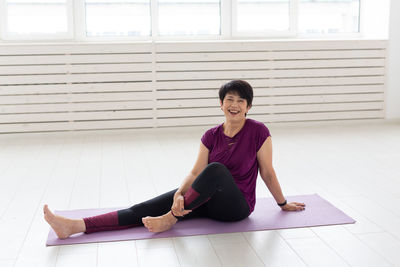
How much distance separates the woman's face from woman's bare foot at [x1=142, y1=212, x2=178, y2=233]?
57 centimetres

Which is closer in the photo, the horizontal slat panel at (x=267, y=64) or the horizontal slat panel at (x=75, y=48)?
the horizontal slat panel at (x=75, y=48)

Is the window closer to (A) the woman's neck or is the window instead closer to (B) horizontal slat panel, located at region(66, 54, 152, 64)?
(B) horizontal slat panel, located at region(66, 54, 152, 64)

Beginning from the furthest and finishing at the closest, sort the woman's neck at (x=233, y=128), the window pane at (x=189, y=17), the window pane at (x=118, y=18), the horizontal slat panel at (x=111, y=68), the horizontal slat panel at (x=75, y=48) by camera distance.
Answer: the window pane at (x=189, y=17) → the window pane at (x=118, y=18) → the horizontal slat panel at (x=111, y=68) → the horizontal slat panel at (x=75, y=48) → the woman's neck at (x=233, y=128)

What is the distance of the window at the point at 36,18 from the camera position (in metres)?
5.71

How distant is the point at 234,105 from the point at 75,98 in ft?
10.6

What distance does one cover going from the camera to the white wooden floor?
2379 millimetres

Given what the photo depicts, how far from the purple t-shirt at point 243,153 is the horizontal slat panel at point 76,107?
2998 mm

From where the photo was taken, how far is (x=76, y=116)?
5559mm

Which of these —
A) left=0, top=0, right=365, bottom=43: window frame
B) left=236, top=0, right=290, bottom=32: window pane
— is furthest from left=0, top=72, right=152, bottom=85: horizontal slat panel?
left=236, top=0, right=290, bottom=32: window pane

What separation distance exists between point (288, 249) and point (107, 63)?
142 inches

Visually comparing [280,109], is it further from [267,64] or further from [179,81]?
[179,81]

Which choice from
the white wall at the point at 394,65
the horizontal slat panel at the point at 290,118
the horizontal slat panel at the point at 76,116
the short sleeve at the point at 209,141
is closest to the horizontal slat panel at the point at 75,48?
the horizontal slat panel at the point at 76,116

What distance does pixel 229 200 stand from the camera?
262cm

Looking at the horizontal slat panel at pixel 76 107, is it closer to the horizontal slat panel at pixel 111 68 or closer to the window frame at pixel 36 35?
the horizontal slat panel at pixel 111 68
